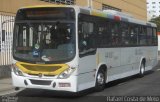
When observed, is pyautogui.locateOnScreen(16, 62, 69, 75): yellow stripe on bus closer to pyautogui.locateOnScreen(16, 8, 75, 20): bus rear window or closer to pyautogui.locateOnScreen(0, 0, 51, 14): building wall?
pyautogui.locateOnScreen(16, 8, 75, 20): bus rear window

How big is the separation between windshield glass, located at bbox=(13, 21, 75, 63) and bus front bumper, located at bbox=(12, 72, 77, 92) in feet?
1.83

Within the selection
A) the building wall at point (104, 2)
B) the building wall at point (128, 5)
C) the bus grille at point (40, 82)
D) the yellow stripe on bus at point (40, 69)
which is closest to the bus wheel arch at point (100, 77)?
the yellow stripe on bus at point (40, 69)

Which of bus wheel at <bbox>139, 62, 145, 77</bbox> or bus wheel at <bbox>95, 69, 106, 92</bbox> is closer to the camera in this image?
bus wheel at <bbox>95, 69, 106, 92</bbox>

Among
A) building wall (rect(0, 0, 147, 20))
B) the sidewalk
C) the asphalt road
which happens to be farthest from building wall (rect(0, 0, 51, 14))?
the asphalt road

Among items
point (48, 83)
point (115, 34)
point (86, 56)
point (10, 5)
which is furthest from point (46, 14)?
point (10, 5)

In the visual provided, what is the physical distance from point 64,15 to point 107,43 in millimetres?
2912

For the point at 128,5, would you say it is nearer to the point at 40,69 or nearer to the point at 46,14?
the point at 46,14

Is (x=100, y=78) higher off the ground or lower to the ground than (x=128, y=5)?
lower

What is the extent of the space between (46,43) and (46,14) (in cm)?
89

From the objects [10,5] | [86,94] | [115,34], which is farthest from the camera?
[10,5]

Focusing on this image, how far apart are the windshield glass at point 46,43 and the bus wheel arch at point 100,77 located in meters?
2.06

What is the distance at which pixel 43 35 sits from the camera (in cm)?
1292

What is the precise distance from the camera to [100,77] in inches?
574

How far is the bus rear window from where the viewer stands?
12812mm
